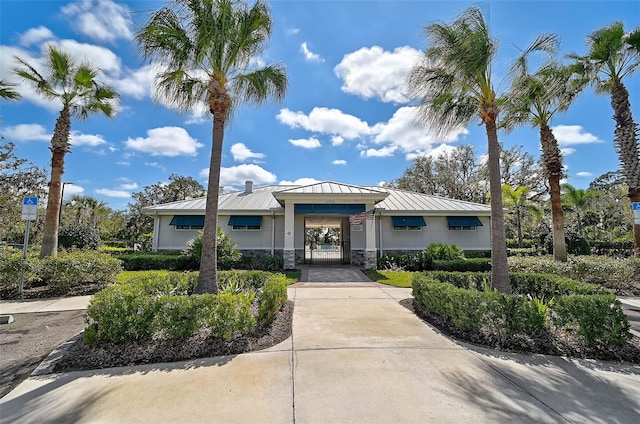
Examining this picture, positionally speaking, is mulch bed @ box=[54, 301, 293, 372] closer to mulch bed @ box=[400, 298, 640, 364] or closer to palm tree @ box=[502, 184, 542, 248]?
mulch bed @ box=[400, 298, 640, 364]

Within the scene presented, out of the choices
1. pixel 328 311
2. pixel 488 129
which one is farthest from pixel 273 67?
pixel 328 311

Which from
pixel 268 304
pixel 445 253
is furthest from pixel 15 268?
pixel 445 253

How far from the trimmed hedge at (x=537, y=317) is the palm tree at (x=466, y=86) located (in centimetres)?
168

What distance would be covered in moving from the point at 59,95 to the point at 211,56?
A: 27.6 feet

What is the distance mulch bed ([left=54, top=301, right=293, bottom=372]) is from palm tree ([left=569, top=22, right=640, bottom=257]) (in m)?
15.2

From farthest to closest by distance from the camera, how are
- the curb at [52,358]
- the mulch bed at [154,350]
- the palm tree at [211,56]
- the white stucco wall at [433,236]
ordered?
the white stucco wall at [433,236]
the palm tree at [211,56]
the mulch bed at [154,350]
the curb at [52,358]

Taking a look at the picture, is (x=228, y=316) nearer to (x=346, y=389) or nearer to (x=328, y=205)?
(x=346, y=389)

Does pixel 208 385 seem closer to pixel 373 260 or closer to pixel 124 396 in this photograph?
pixel 124 396

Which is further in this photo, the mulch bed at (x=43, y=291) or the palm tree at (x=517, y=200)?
the palm tree at (x=517, y=200)

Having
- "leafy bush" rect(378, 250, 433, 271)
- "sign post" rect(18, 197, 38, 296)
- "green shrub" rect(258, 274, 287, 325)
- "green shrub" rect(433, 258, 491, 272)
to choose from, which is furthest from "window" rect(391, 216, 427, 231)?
"sign post" rect(18, 197, 38, 296)

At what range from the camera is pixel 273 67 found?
25.3 feet

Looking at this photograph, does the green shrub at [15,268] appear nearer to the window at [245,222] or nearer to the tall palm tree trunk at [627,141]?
the window at [245,222]

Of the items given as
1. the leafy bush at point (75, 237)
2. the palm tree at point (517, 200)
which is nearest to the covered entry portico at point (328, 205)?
the leafy bush at point (75, 237)

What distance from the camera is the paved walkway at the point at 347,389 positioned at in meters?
2.89
